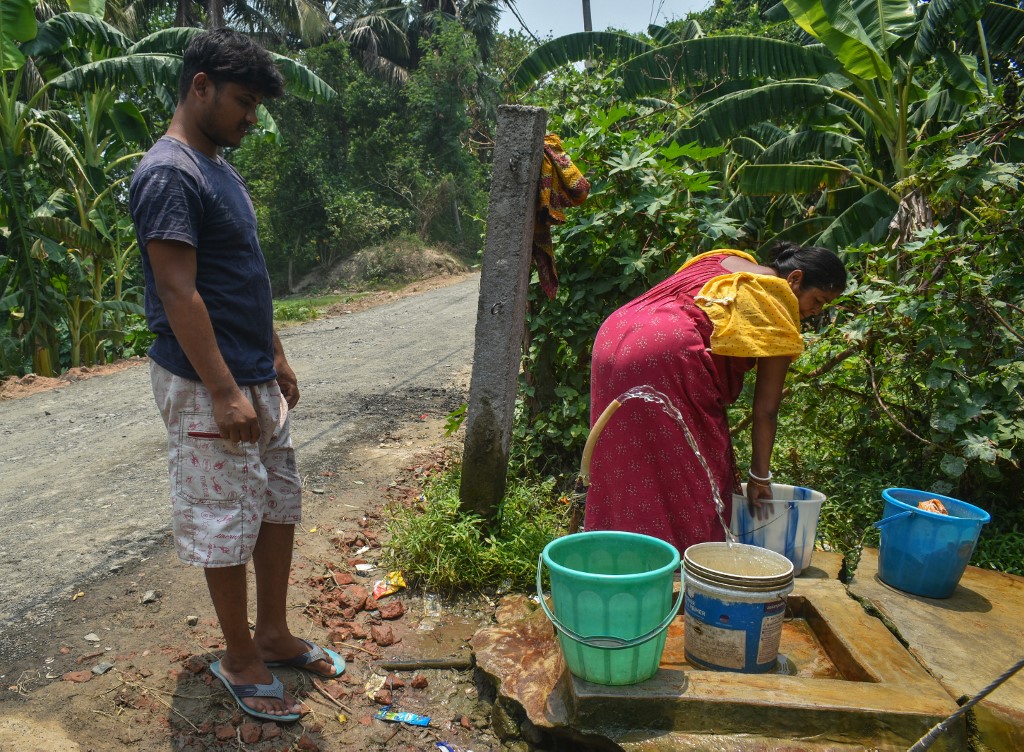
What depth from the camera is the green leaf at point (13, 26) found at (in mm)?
7285

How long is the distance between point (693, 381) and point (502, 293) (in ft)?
3.58

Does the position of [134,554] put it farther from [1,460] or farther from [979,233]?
[979,233]

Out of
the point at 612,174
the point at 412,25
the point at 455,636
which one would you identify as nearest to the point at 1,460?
the point at 455,636

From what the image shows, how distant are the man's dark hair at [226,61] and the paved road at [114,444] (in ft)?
6.79

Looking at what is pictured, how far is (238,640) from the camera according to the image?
7.48 feet

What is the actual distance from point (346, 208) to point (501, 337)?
18.4 meters

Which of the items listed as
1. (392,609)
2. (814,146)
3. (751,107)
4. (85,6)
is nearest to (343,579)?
(392,609)

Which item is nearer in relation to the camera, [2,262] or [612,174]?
[612,174]

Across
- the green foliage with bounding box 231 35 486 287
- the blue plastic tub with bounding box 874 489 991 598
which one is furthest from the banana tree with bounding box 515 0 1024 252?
the green foliage with bounding box 231 35 486 287

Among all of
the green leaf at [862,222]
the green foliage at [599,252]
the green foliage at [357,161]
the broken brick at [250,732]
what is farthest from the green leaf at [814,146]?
the green foliage at [357,161]

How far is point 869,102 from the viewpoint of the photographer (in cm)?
691

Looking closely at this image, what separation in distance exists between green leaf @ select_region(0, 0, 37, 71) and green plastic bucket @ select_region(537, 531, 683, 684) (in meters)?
8.19

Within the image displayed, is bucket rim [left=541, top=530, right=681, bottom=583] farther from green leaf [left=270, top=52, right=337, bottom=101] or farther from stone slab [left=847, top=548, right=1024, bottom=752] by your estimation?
green leaf [left=270, top=52, right=337, bottom=101]

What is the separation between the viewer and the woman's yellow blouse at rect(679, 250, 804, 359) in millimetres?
2422
